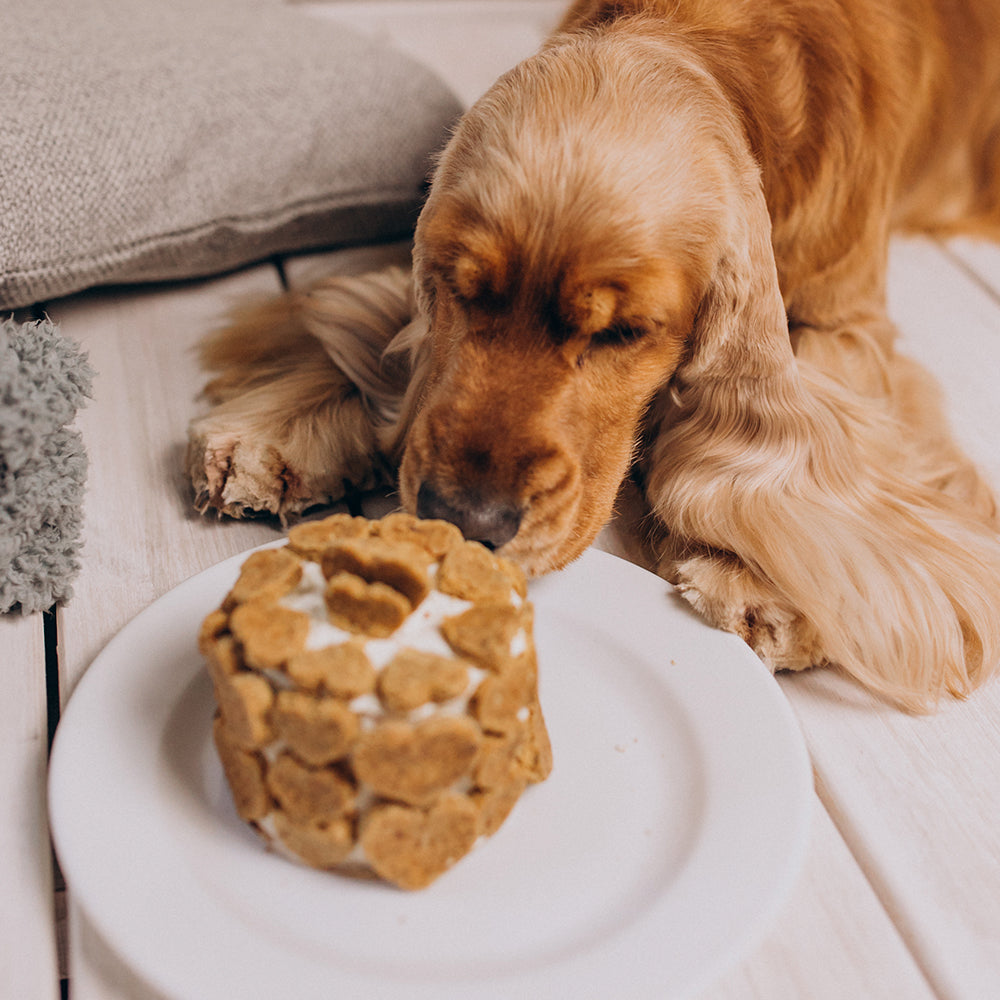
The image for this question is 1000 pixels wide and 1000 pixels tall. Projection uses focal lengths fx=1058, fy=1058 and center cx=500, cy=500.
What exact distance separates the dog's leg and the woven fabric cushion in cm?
20

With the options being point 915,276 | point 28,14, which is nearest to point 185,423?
point 28,14

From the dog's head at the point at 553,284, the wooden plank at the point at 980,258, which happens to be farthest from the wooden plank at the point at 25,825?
the wooden plank at the point at 980,258

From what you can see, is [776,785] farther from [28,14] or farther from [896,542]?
[28,14]

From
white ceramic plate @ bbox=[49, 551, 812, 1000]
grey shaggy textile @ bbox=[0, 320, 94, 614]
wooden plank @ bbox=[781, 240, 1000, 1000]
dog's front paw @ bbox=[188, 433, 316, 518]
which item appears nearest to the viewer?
white ceramic plate @ bbox=[49, 551, 812, 1000]

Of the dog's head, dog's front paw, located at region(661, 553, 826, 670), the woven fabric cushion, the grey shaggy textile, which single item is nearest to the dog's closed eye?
the dog's head

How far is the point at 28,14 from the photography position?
1740 mm

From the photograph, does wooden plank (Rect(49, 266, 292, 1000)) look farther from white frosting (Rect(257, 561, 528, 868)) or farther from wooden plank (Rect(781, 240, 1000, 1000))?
wooden plank (Rect(781, 240, 1000, 1000))

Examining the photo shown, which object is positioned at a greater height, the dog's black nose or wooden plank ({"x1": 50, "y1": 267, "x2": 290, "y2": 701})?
the dog's black nose

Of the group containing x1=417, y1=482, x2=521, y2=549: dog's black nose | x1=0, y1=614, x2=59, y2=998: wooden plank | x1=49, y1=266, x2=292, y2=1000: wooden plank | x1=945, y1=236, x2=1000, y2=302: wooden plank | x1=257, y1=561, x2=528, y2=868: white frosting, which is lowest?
x1=49, y1=266, x2=292, y2=1000: wooden plank

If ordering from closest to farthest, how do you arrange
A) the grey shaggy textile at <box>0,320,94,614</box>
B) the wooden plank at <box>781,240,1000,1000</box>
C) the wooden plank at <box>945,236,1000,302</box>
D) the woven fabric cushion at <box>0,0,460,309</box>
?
the wooden plank at <box>781,240,1000,1000</box> < the grey shaggy textile at <box>0,320,94,614</box> < the woven fabric cushion at <box>0,0,460,309</box> < the wooden plank at <box>945,236,1000,302</box>

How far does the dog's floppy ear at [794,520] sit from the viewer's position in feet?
3.80

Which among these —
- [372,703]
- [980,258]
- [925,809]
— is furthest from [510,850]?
[980,258]

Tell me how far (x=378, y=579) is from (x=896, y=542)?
2.26 feet

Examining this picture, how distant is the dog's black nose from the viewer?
3.47 feet
